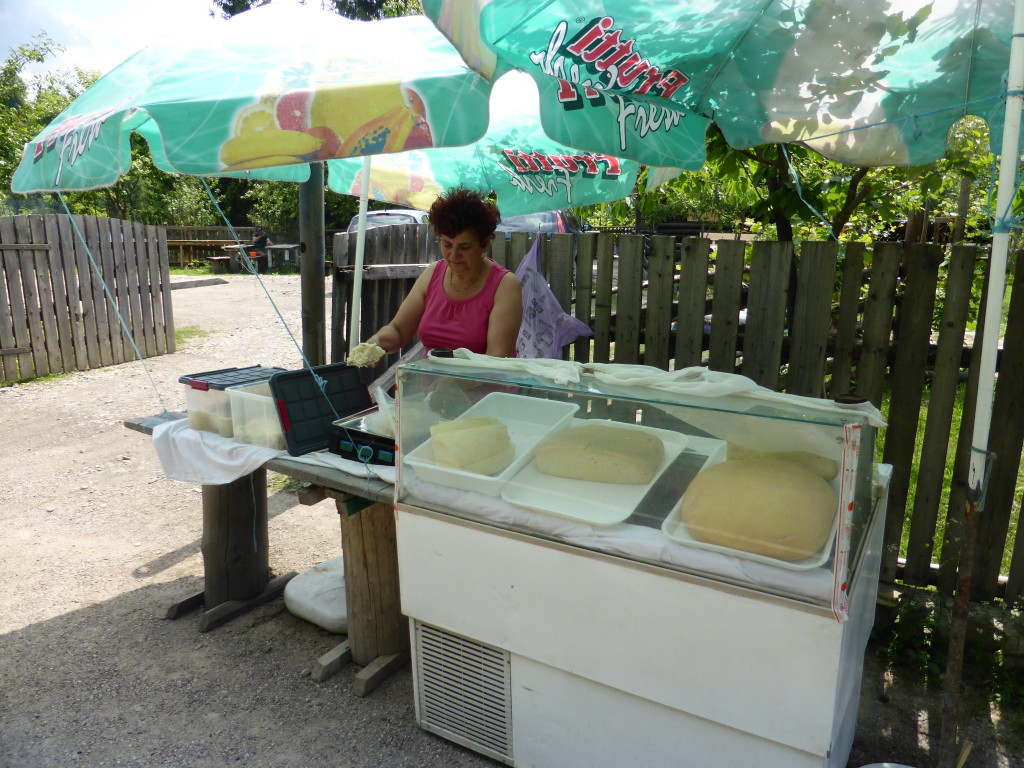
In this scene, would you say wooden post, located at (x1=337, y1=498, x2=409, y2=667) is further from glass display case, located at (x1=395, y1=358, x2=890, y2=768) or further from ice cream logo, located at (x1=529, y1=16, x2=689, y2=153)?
ice cream logo, located at (x1=529, y1=16, x2=689, y2=153)

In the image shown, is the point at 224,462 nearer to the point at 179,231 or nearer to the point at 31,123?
the point at 31,123

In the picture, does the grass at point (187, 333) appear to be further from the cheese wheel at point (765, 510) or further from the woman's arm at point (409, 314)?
the cheese wheel at point (765, 510)

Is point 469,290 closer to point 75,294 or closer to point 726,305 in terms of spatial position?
point 726,305

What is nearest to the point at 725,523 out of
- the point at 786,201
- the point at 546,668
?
the point at 546,668

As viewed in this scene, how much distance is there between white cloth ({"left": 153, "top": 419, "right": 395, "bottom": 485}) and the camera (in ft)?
8.70

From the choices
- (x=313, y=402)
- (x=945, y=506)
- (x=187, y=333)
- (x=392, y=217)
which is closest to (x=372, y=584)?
(x=313, y=402)

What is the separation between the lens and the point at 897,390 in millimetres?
3082

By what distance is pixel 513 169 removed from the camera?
396 cm

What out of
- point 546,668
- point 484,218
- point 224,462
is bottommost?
point 546,668

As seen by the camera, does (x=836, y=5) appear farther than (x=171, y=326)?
No

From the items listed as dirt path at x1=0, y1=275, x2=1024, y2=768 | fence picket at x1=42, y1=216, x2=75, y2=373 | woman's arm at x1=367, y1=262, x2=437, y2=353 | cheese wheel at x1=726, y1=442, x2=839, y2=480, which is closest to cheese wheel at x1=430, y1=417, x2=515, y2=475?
cheese wheel at x1=726, y1=442, x2=839, y2=480

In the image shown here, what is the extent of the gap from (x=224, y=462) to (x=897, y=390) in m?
2.89

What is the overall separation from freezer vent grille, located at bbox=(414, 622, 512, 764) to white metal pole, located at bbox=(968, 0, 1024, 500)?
152 cm

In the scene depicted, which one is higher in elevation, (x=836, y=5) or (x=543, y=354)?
(x=836, y=5)
